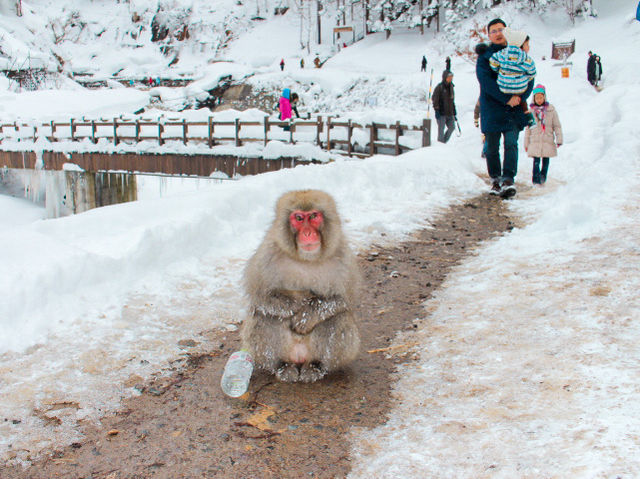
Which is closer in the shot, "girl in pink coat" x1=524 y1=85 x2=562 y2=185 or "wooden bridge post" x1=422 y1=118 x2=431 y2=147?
"girl in pink coat" x1=524 y1=85 x2=562 y2=185

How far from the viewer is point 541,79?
88.0 feet

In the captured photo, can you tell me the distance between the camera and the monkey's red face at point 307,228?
2595 millimetres

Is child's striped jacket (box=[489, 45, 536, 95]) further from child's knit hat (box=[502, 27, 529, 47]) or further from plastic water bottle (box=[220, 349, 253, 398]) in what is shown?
plastic water bottle (box=[220, 349, 253, 398])

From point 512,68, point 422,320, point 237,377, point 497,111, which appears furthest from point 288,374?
point 497,111

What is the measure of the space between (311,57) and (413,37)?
340 inches

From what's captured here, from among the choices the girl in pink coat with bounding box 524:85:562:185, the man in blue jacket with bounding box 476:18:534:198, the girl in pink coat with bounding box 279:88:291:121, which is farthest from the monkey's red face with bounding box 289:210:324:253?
the girl in pink coat with bounding box 279:88:291:121

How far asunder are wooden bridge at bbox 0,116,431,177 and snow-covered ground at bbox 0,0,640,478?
7.40 metres

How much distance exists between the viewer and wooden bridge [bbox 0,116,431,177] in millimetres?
14719

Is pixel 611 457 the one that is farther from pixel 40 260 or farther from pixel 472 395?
pixel 40 260

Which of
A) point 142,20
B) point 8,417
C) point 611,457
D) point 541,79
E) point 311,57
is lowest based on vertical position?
point 8,417

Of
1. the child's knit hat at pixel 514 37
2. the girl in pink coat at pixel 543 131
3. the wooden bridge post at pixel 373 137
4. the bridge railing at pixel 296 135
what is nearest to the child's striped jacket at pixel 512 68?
the child's knit hat at pixel 514 37

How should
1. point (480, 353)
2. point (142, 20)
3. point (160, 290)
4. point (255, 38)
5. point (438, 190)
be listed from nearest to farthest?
point (480, 353)
point (160, 290)
point (438, 190)
point (255, 38)
point (142, 20)

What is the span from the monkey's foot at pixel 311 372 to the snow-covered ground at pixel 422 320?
438 mm

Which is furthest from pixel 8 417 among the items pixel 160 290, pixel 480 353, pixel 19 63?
pixel 19 63
